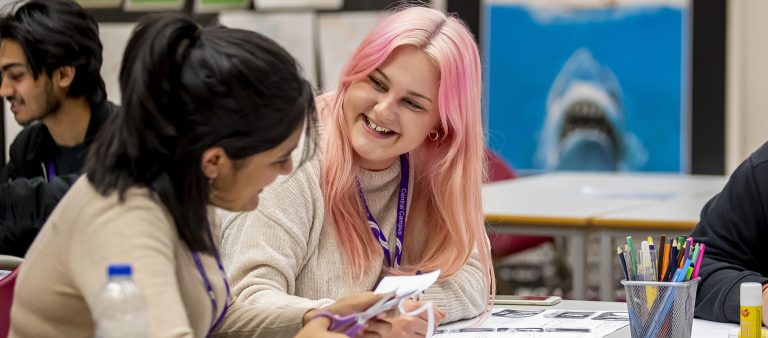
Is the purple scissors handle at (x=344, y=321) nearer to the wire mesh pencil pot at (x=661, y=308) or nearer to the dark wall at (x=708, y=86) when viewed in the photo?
the wire mesh pencil pot at (x=661, y=308)

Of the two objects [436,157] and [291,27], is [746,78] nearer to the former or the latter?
[291,27]

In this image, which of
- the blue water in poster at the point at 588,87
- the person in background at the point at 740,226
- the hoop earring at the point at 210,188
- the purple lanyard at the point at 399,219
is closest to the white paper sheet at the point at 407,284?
the hoop earring at the point at 210,188

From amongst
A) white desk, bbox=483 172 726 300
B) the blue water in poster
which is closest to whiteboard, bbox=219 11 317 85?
the blue water in poster

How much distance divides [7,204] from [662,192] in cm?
289

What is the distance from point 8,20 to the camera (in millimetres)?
3000

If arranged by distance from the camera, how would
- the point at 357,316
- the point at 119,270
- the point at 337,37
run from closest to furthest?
the point at 119,270 → the point at 357,316 → the point at 337,37

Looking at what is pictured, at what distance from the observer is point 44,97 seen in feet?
10.2

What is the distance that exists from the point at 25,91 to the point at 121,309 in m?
2.01

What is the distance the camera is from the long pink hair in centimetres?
207

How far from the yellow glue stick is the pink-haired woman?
1.79ft

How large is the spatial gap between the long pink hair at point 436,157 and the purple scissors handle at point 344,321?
1.61 ft

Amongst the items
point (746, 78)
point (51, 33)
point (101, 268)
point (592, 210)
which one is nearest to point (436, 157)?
point (101, 268)

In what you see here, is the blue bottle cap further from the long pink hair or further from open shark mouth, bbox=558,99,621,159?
open shark mouth, bbox=558,99,621,159

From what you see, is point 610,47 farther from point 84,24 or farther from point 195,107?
point 195,107
